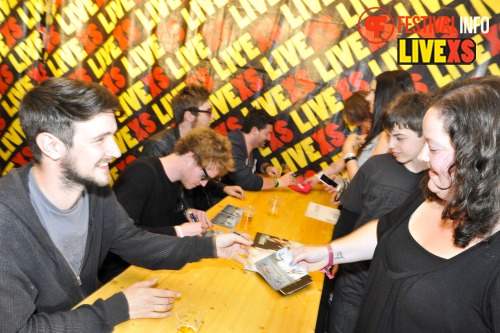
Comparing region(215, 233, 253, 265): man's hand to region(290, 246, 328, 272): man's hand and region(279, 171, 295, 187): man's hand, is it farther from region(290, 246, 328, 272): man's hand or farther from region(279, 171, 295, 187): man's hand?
region(279, 171, 295, 187): man's hand

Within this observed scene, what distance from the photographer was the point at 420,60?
13.0 ft

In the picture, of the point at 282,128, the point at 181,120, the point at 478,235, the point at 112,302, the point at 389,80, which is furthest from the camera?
the point at 282,128

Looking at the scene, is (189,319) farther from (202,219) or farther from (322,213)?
(322,213)

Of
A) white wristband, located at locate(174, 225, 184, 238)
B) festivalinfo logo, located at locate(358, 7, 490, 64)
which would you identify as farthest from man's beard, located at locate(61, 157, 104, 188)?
festivalinfo logo, located at locate(358, 7, 490, 64)

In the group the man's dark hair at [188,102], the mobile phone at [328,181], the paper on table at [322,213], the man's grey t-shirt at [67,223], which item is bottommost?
the paper on table at [322,213]

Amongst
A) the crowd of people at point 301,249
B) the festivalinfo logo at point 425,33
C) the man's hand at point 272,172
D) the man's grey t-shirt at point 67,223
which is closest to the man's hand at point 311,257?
the crowd of people at point 301,249

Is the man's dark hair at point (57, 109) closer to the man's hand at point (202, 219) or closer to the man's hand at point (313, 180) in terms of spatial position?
the man's hand at point (202, 219)

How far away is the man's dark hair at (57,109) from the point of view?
139cm

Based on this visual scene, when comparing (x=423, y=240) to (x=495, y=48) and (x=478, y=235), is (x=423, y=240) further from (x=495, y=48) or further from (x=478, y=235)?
(x=495, y=48)

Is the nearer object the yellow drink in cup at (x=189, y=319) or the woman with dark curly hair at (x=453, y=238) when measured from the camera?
the woman with dark curly hair at (x=453, y=238)

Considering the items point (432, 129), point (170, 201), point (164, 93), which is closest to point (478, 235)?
point (432, 129)

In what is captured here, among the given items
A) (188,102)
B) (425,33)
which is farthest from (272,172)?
(425,33)

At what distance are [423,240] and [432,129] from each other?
0.37 metres

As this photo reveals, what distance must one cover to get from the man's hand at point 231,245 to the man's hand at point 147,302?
0.39m
